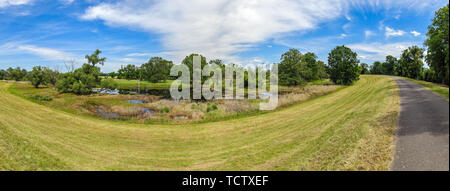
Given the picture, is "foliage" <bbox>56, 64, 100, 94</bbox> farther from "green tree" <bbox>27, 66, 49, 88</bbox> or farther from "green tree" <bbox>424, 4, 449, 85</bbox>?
"green tree" <bbox>424, 4, 449, 85</bbox>

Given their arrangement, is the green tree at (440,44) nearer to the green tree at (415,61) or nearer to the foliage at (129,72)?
the green tree at (415,61)

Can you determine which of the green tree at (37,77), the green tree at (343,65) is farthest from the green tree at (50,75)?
the green tree at (343,65)

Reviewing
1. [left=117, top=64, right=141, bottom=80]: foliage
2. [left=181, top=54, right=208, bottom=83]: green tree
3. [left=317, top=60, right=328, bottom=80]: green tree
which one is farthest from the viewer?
[left=117, top=64, right=141, bottom=80]: foliage

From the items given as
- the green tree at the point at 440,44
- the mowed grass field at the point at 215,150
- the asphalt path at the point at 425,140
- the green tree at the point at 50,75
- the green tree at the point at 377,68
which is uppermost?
the green tree at the point at 377,68

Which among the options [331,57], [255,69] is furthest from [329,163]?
[255,69]

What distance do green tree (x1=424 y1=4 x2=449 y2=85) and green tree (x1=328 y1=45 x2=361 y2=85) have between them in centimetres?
5496

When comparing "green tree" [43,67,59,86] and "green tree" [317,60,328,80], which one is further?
"green tree" [317,60,328,80]

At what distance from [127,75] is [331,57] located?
127077 mm

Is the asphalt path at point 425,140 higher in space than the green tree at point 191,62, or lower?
lower

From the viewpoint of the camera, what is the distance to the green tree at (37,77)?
6572 cm

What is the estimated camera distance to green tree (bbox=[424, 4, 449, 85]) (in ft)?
16.7

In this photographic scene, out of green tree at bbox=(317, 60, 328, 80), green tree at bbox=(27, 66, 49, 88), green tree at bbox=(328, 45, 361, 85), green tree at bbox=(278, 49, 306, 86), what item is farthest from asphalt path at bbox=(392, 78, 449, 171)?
green tree at bbox=(27, 66, 49, 88)

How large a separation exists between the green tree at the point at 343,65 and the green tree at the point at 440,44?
55.0 metres
